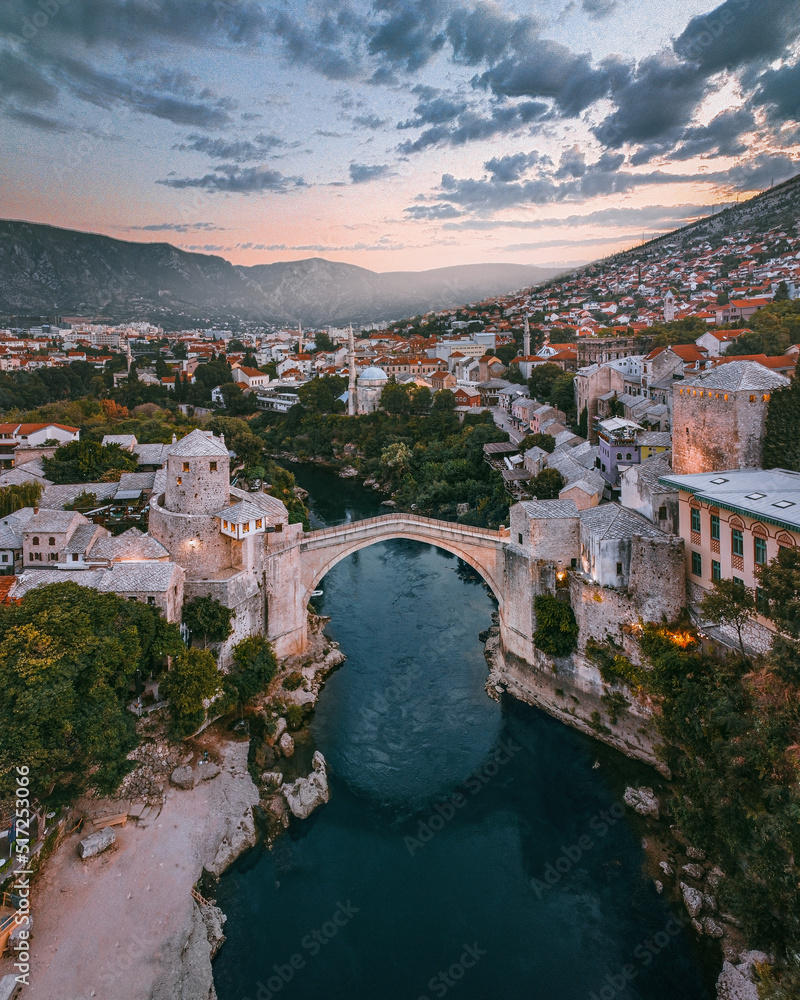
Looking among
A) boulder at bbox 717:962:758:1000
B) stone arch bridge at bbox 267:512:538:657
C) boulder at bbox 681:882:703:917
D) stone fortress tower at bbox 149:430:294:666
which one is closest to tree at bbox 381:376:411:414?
stone arch bridge at bbox 267:512:538:657

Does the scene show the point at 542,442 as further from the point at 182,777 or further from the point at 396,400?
the point at 182,777

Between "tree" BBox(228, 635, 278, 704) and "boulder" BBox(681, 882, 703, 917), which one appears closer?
"boulder" BBox(681, 882, 703, 917)

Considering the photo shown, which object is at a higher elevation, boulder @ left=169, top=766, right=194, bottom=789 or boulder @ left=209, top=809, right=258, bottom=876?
boulder @ left=169, top=766, right=194, bottom=789

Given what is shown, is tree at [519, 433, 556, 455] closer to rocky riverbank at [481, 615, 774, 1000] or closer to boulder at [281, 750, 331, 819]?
rocky riverbank at [481, 615, 774, 1000]

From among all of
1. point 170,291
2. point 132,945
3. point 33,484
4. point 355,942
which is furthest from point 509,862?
point 170,291

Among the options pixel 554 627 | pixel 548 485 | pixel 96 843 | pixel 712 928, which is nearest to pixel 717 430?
pixel 554 627

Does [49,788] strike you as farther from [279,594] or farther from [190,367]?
[190,367]

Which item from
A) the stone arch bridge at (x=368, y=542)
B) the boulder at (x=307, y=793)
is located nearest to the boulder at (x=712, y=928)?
the stone arch bridge at (x=368, y=542)
